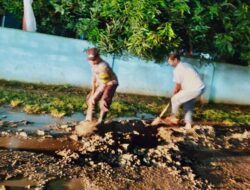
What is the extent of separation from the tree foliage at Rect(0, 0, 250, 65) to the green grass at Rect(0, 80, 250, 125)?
1.24 meters

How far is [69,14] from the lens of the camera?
11797mm

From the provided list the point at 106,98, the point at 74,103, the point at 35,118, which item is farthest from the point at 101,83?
the point at 74,103

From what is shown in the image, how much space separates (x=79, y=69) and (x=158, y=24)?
2.50 m

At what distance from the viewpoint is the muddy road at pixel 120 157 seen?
5.67m

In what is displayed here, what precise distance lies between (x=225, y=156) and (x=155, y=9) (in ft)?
14.0

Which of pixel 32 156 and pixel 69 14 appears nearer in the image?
pixel 32 156

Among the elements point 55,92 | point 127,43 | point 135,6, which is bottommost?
point 55,92

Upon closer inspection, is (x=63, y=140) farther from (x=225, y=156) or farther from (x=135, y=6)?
(x=135, y=6)

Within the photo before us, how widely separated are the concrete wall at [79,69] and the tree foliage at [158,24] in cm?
52

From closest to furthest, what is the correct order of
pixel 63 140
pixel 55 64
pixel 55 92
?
pixel 63 140 → pixel 55 92 → pixel 55 64

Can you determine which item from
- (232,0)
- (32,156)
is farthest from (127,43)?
(32,156)

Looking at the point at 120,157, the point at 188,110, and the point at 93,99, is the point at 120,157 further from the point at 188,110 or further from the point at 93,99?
→ the point at 188,110

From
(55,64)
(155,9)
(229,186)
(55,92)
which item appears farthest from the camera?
(55,64)

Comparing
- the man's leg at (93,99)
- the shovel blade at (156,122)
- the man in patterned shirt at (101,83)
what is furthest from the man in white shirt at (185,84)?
the man's leg at (93,99)
